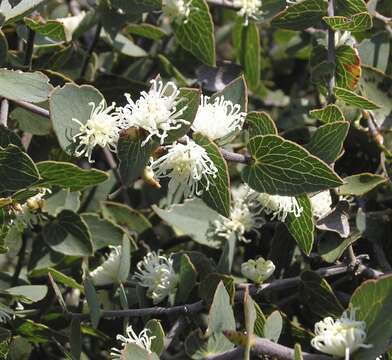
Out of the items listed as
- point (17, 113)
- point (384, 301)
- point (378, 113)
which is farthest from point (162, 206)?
point (384, 301)

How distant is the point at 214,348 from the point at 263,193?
0.32m

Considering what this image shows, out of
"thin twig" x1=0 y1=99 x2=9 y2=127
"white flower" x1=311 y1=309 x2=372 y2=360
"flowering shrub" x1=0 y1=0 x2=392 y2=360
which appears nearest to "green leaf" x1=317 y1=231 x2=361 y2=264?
"flowering shrub" x1=0 y1=0 x2=392 y2=360

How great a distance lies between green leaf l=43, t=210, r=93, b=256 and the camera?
1.74 meters

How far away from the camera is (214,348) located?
1.45 metres

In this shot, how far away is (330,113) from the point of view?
1593 mm

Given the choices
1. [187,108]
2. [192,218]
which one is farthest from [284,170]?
[192,218]

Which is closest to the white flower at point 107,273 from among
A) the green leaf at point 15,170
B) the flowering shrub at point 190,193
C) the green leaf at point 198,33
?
the flowering shrub at point 190,193

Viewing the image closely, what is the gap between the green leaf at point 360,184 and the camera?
1.65m

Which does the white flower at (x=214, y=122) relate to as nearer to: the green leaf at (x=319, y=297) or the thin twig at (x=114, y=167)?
the green leaf at (x=319, y=297)

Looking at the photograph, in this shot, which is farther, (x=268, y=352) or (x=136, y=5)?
(x=136, y=5)

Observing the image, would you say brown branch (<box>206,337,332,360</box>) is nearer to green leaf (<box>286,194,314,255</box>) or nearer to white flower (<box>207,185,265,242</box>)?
green leaf (<box>286,194,314,255</box>)

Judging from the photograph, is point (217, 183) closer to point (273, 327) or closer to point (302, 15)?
point (273, 327)

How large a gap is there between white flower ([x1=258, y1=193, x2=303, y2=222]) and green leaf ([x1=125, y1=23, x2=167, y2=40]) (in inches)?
24.6

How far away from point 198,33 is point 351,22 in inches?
17.1
